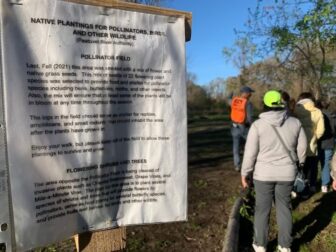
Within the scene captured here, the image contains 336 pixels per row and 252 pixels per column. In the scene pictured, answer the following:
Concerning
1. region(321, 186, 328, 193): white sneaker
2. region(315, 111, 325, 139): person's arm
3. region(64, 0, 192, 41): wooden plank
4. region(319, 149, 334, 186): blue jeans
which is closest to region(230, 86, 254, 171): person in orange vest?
region(319, 149, 334, 186): blue jeans

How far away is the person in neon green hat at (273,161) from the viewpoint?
16.5 ft

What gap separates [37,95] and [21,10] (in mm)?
384

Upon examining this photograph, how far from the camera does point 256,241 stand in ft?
17.1

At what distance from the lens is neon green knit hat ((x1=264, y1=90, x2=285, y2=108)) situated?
5016 millimetres

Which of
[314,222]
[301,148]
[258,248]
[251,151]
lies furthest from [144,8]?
[314,222]

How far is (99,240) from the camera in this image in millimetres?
2486

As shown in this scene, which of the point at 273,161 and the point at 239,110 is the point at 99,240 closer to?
the point at 273,161

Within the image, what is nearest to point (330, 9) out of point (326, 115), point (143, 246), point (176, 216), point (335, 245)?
point (326, 115)

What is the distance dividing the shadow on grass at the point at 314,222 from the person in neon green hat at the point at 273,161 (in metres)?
0.64

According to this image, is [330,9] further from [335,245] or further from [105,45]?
[105,45]

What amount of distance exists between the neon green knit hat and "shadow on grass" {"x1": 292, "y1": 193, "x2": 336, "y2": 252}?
1874 mm

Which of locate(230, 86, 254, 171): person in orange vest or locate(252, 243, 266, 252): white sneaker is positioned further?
locate(230, 86, 254, 171): person in orange vest

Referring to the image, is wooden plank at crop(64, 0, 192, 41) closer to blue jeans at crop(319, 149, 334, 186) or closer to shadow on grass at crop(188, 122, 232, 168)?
blue jeans at crop(319, 149, 334, 186)

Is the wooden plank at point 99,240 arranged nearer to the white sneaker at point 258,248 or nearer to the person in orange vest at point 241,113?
the white sneaker at point 258,248
